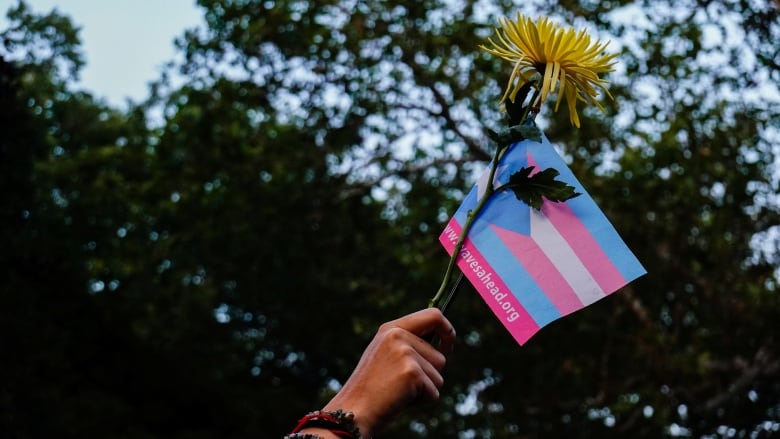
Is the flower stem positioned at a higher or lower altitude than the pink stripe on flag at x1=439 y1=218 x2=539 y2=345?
higher

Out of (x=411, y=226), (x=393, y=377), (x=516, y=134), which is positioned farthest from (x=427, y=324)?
(x=411, y=226)

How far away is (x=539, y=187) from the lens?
2096mm

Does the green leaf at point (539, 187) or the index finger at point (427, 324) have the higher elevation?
the green leaf at point (539, 187)

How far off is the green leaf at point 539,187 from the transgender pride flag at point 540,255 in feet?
0.12

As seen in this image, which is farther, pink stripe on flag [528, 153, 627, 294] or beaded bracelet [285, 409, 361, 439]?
pink stripe on flag [528, 153, 627, 294]

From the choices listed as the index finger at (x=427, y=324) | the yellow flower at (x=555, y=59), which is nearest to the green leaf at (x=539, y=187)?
the yellow flower at (x=555, y=59)

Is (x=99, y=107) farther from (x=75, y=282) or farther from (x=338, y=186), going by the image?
(x=338, y=186)

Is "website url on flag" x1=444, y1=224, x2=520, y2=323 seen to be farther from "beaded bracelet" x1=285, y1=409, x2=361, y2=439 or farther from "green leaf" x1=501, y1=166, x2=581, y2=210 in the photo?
"beaded bracelet" x1=285, y1=409, x2=361, y2=439

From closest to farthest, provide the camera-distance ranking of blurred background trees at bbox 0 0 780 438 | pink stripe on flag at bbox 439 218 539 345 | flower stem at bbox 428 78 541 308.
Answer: pink stripe on flag at bbox 439 218 539 345
flower stem at bbox 428 78 541 308
blurred background trees at bbox 0 0 780 438

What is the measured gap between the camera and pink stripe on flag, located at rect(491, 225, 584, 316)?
6.79 ft

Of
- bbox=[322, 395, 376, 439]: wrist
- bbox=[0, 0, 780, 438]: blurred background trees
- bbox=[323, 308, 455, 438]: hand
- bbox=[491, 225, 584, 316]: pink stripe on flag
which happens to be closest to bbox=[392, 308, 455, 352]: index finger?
bbox=[323, 308, 455, 438]: hand

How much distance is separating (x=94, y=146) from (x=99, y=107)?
187 centimetres

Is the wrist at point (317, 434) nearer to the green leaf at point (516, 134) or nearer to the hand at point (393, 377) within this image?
the hand at point (393, 377)

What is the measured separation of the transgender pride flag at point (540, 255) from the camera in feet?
6.75
